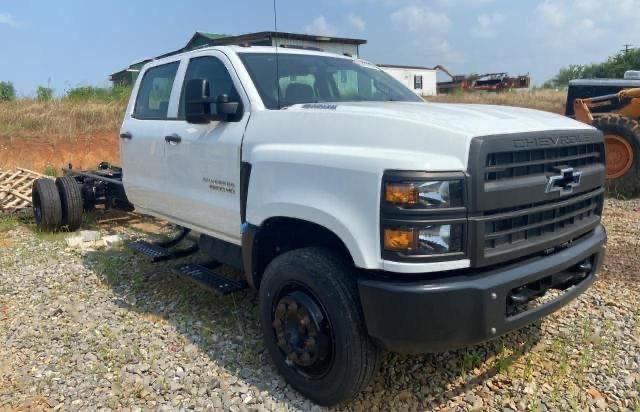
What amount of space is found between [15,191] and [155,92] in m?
4.79

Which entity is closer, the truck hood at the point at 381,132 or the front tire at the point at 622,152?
the truck hood at the point at 381,132

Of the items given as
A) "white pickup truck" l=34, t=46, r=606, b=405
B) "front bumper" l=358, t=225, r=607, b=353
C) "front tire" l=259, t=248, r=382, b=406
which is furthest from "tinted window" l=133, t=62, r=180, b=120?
"front bumper" l=358, t=225, r=607, b=353

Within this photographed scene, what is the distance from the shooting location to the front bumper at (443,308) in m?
2.47

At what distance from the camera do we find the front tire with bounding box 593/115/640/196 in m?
8.62

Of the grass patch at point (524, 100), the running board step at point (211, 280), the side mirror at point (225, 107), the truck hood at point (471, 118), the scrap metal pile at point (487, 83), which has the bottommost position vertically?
the running board step at point (211, 280)

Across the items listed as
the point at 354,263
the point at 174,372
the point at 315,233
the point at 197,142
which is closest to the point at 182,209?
the point at 197,142

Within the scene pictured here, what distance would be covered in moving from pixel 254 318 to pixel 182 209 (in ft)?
3.44

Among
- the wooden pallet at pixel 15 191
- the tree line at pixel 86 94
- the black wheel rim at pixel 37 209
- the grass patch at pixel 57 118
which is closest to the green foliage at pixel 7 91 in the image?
the tree line at pixel 86 94

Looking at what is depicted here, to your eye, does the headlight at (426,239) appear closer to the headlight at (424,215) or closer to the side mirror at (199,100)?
the headlight at (424,215)

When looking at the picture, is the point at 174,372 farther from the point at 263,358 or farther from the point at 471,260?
the point at 471,260

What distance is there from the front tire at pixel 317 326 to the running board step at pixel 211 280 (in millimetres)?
628

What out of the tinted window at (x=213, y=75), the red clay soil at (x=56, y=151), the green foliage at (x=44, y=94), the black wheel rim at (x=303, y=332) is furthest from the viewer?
the green foliage at (x=44, y=94)

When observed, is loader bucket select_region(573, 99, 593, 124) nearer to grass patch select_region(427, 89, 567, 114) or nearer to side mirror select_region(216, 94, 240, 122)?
side mirror select_region(216, 94, 240, 122)

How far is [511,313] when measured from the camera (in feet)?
9.04
